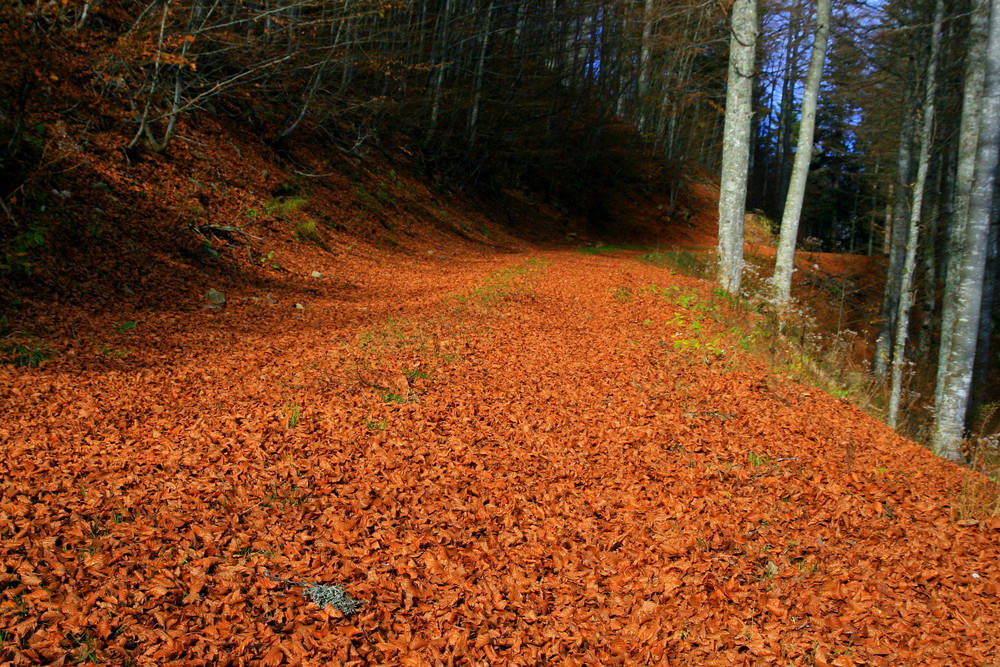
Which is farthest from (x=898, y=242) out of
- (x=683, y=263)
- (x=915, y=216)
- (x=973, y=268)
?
(x=973, y=268)

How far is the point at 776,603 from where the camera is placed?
297 cm

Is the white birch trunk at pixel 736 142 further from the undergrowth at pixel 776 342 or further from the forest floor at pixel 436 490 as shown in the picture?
the forest floor at pixel 436 490

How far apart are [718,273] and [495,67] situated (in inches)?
546

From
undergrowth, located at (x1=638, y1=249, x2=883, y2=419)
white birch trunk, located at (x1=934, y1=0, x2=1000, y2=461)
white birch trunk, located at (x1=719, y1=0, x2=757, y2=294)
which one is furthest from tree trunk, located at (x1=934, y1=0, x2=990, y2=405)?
white birch trunk, located at (x1=719, y1=0, x2=757, y2=294)

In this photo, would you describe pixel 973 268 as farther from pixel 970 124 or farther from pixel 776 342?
pixel 776 342

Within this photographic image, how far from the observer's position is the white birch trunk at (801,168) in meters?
9.82

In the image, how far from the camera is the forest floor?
2.64 m

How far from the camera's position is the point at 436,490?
372 centimetres

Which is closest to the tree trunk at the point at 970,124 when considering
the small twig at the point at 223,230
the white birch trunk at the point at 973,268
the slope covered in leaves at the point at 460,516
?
the white birch trunk at the point at 973,268

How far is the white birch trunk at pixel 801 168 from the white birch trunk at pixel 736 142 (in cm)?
80

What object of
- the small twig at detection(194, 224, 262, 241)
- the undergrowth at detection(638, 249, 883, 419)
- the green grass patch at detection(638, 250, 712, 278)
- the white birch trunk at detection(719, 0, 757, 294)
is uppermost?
the white birch trunk at detection(719, 0, 757, 294)

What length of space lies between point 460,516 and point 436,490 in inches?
10.9

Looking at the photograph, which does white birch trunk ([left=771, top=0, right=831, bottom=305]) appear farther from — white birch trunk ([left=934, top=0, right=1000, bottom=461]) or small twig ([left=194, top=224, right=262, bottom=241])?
small twig ([left=194, top=224, right=262, bottom=241])

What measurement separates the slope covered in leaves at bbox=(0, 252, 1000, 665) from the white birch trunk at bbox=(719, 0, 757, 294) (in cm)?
415
